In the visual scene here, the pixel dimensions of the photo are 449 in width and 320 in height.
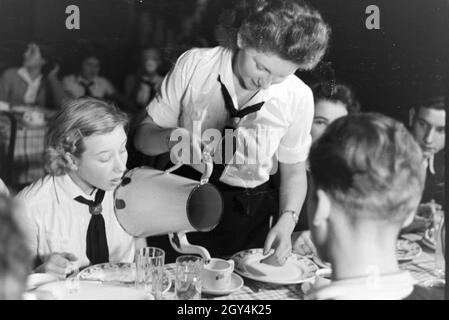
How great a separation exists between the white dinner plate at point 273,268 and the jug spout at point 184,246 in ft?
0.40

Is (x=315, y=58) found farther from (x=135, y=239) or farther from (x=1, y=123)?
(x=1, y=123)

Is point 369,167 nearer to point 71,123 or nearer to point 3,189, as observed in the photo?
point 71,123

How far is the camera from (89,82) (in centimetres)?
202

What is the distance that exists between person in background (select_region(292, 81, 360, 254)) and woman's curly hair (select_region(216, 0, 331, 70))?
10cm

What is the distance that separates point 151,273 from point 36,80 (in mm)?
764

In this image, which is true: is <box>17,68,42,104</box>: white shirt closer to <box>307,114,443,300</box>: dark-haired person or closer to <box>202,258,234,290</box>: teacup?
<box>202,258,234,290</box>: teacup

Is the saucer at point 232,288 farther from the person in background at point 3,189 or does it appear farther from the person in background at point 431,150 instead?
the person in background at point 3,189

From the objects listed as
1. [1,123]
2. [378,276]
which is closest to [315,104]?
[378,276]

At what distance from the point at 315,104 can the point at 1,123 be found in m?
1.08

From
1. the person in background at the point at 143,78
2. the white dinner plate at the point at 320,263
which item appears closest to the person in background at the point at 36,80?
the person in background at the point at 143,78

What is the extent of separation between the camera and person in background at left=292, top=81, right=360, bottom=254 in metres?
2.01

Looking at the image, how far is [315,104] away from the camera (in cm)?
203

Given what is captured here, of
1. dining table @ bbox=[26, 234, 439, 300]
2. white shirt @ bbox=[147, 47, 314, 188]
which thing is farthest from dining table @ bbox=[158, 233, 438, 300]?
white shirt @ bbox=[147, 47, 314, 188]

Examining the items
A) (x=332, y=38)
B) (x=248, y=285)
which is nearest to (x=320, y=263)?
(x=248, y=285)
